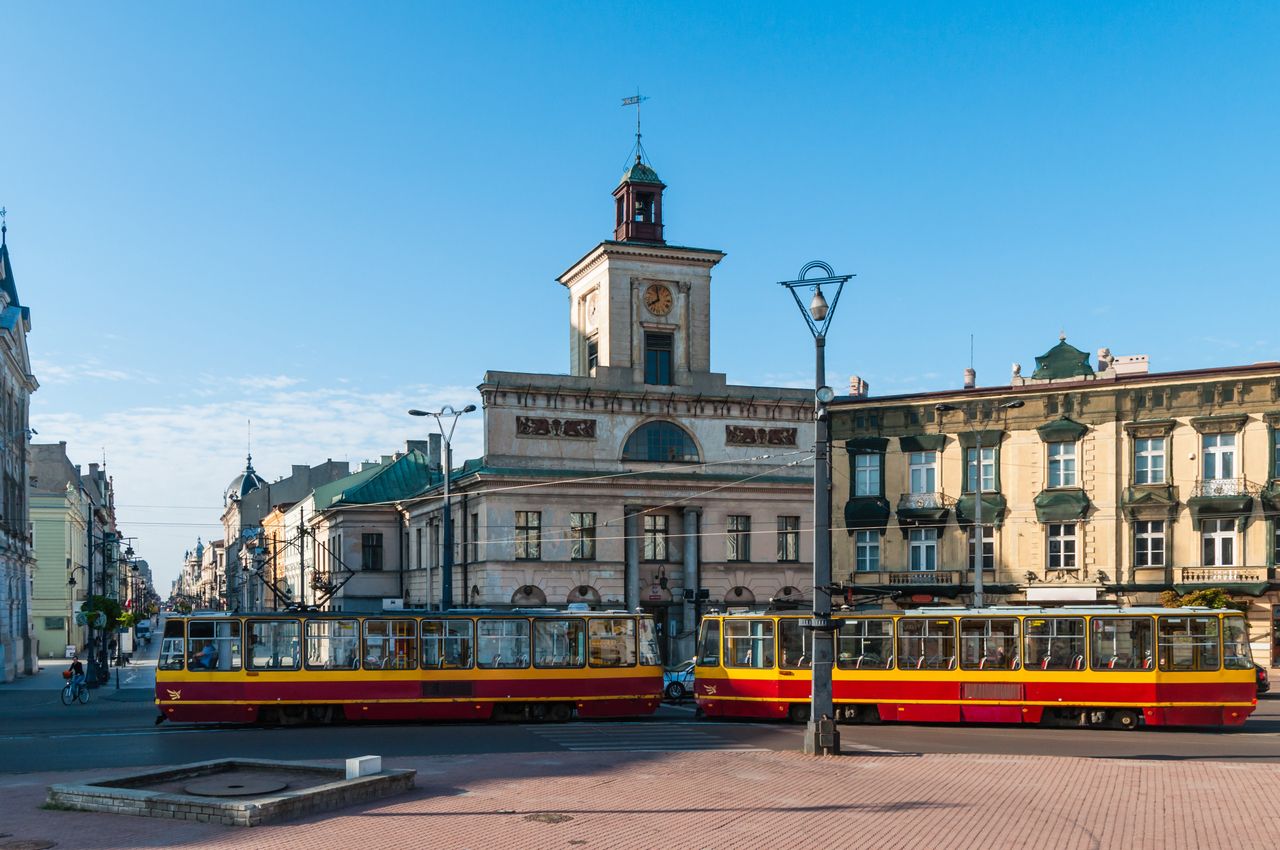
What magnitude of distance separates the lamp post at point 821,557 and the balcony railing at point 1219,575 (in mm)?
28515

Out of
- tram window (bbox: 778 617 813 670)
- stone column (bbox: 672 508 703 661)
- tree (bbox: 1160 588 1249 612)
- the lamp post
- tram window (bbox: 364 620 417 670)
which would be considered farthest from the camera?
stone column (bbox: 672 508 703 661)

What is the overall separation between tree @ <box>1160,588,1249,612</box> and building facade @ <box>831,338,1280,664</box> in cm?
193

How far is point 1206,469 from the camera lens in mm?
49312

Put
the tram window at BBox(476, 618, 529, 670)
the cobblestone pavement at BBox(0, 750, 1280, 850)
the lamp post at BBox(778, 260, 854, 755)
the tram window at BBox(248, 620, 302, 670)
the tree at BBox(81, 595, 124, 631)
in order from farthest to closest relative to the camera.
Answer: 1. the tree at BBox(81, 595, 124, 631)
2. the tram window at BBox(476, 618, 529, 670)
3. the tram window at BBox(248, 620, 302, 670)
4. the lamp post at BBox(778, 260, 854, 755)
5. the cobblestone pavement at BBox(0, 750, 1280, 850)

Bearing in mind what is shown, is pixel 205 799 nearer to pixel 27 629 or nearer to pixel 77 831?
pixel 77 831

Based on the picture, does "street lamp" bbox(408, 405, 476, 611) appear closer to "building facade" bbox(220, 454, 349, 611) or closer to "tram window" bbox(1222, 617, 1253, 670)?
"tram window" bbox(1222, 617, 1253, 670)

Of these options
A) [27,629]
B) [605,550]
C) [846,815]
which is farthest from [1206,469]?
[27,629]

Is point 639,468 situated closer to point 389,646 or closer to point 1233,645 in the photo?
point 389,646

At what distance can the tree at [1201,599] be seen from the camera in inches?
1729

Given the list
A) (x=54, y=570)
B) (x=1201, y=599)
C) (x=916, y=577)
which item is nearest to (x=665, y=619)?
(x=916, y=577)

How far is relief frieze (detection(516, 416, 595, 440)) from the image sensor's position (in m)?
57.1

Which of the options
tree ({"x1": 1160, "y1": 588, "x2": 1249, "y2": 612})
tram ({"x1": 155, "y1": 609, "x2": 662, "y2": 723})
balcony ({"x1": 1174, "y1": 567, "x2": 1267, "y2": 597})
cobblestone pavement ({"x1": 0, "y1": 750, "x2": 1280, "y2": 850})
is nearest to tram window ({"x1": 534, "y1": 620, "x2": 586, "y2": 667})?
tram ({"x1": 155, "y1": 609, "x2": 662, "y2": 723})

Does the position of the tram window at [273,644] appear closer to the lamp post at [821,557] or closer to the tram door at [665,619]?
the lamp post at [821,557]

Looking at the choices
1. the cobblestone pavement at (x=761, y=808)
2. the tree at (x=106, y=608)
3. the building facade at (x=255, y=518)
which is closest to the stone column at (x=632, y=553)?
the tree at (x=106, y=608)
